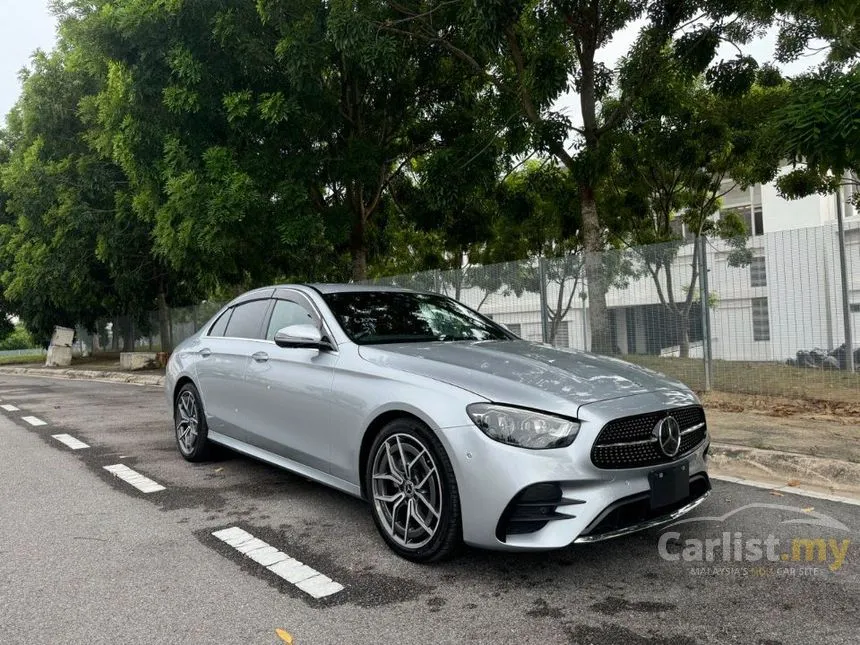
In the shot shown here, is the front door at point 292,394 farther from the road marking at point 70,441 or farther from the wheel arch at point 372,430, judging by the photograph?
the road marking at point 70,441

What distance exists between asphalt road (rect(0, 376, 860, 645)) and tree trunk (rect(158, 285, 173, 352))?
18.2 meters

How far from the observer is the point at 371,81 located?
13641mm

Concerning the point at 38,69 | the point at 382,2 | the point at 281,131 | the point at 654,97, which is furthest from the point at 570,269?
the point at 38,69

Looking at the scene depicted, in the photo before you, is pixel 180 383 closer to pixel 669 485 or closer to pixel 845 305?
pixel 669 485

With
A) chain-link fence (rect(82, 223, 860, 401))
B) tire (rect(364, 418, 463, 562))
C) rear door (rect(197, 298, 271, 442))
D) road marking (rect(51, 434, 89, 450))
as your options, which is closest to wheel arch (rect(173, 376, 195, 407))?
rear door (rect(197, 298, 271, 442))

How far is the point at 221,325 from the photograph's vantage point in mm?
5930

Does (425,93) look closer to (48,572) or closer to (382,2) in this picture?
(382,2)

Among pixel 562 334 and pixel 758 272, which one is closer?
pixel 758 272

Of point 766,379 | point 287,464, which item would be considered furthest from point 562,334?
point 287,464

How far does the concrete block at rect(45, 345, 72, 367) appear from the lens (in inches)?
1016

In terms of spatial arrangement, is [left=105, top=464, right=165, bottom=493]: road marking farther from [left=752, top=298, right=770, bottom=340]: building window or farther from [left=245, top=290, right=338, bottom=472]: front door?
[left=752, top=298, right=770, bottom=340]: building window

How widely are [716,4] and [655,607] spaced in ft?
32.0

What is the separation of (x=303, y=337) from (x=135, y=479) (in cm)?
250

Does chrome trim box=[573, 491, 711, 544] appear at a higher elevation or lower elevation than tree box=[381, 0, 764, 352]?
lower
